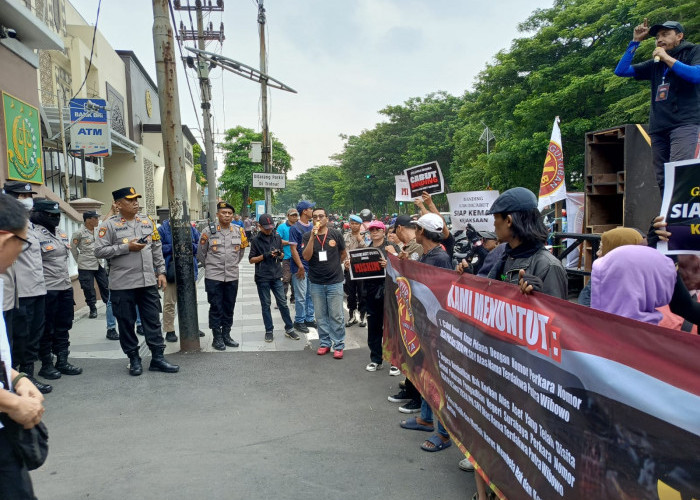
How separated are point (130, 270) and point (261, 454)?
2.97 metres

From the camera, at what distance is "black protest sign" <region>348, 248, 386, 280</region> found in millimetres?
5652

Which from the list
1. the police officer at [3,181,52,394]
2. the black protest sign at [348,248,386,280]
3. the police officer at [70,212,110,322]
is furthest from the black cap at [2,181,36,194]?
the black protest sign at [348,248,386,280]

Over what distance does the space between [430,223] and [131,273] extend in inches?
139

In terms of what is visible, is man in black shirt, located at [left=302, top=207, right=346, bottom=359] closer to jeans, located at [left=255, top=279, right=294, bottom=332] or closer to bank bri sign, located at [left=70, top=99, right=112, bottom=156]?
jeans, located at [left=255, top=279, right=294, bottom=332]

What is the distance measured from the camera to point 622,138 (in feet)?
20.3

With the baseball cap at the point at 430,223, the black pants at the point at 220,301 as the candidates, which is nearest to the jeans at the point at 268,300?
the black pants at the point at 220,301

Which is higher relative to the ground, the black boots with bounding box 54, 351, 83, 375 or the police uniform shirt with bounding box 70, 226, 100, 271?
the police uniform shirt with bounding box 70, 226, 100, 271

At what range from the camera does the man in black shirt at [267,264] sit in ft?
24.1

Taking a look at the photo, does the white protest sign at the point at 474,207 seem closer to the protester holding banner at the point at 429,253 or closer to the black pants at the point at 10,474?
the protester holding banner at the point at 429,253

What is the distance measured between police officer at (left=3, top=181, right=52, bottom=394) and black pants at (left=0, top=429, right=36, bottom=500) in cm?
333

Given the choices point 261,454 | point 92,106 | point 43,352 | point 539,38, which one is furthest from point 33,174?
point 539,38

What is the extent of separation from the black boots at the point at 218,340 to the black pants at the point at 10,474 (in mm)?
4860

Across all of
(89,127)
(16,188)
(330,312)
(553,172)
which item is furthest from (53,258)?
(89,127)

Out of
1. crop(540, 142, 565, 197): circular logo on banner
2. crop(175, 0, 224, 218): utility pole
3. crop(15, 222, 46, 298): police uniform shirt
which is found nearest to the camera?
crop(15, 222, 46, 298): police uniform shirt
